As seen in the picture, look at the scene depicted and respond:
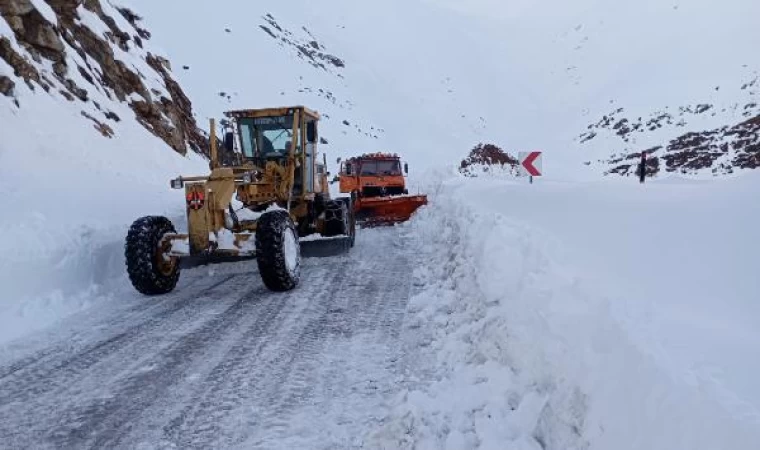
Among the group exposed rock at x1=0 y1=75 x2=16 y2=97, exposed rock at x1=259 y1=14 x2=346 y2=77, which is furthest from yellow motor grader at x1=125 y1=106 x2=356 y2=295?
exposed rock at x1=259 y1=14 x2=346 y2=77

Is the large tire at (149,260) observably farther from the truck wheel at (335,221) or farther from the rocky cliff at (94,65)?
the rocky cliff at (94,65)

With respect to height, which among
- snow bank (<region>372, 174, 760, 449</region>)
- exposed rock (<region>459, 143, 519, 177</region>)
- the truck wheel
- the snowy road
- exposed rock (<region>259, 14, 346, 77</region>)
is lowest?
the snowy road

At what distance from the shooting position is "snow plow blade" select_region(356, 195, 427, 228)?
1570cm

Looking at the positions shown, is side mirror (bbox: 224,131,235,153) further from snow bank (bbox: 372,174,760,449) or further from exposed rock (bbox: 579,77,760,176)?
exposed rock (bbox: 579,77,760,176)

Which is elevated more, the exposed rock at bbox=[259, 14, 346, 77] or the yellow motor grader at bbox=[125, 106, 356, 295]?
the exposed rock at bbox=[259, 14, 346, 77]

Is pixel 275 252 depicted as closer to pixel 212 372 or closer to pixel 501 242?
pixel 212 372

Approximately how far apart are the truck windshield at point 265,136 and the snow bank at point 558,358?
440 cm

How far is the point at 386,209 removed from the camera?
624 inches

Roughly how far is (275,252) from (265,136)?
326 cm

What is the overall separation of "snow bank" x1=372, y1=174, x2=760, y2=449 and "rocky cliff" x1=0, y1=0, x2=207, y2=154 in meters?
11.9

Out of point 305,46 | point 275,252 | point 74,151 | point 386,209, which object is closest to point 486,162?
point 386,209

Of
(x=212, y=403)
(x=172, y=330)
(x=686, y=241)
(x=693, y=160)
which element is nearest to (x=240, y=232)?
(x=172, y=330)

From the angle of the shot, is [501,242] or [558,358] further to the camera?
[501,242]

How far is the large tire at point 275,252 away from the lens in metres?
8.26
